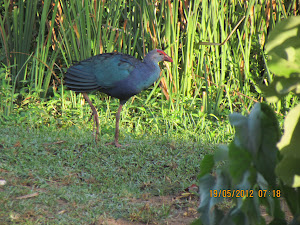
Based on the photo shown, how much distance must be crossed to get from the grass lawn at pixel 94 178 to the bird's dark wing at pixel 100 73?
1.57 ft

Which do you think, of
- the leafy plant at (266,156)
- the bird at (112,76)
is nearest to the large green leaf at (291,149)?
the leafy plant at (266,156)

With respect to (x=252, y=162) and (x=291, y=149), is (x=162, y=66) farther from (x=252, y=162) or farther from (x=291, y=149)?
(x=291, y=149)

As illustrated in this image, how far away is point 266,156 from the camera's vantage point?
98 centimetres

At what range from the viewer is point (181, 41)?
504 cm

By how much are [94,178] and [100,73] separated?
Result: 1.05m

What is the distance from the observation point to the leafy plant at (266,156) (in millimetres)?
857

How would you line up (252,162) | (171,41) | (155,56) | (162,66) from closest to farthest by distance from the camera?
(252,162) < (155,56) < (171,41) < (162,66)

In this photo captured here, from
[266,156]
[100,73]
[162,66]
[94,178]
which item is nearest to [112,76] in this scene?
[100,73]

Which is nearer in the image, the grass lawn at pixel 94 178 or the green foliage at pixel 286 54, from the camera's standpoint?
the green foliage at pixel 286 54

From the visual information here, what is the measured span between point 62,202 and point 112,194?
364mm

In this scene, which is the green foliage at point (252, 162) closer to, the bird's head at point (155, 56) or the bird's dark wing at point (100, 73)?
the bird's dark wing at point (100, 73)

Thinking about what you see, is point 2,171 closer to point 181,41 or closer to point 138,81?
point 138,81

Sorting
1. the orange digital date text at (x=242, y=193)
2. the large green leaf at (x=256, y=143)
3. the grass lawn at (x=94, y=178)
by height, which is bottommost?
the grass lawn at (x=94, y=178)

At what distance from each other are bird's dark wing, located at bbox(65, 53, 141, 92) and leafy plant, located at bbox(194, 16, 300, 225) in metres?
2.84
